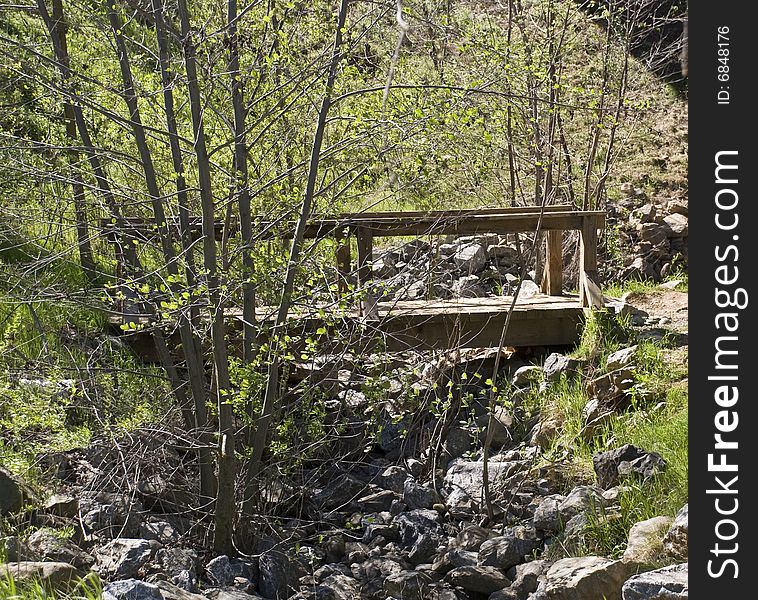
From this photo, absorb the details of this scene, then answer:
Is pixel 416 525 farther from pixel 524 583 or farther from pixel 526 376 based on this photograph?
pixel 526 376

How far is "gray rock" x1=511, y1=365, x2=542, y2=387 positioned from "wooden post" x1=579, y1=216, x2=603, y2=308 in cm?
71

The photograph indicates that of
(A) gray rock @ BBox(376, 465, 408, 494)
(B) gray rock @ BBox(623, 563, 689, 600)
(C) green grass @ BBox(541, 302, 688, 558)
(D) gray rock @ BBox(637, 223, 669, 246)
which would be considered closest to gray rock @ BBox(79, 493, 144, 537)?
Answer: (A) gray rock @ BBox(376, 465, 408, 494)

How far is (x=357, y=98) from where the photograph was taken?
18.9 feet

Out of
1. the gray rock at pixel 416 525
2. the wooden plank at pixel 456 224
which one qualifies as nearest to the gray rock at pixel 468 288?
the wooden plank at pixel 456 224

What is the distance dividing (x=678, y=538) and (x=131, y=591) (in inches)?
99.4

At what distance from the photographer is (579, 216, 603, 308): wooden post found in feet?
26.3

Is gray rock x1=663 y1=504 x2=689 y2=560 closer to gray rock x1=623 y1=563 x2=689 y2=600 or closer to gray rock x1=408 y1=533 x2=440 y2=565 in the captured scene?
gray rock x1=623 y1=563 x2=689 y2=600

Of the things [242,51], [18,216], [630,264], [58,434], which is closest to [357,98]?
[242,51]

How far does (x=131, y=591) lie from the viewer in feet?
13.2

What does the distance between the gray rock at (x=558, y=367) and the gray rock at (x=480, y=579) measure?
2.26 metres

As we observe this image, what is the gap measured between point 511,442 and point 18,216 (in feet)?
13.1

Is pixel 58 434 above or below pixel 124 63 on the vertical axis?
below

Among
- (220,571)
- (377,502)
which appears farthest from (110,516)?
(377,502)
